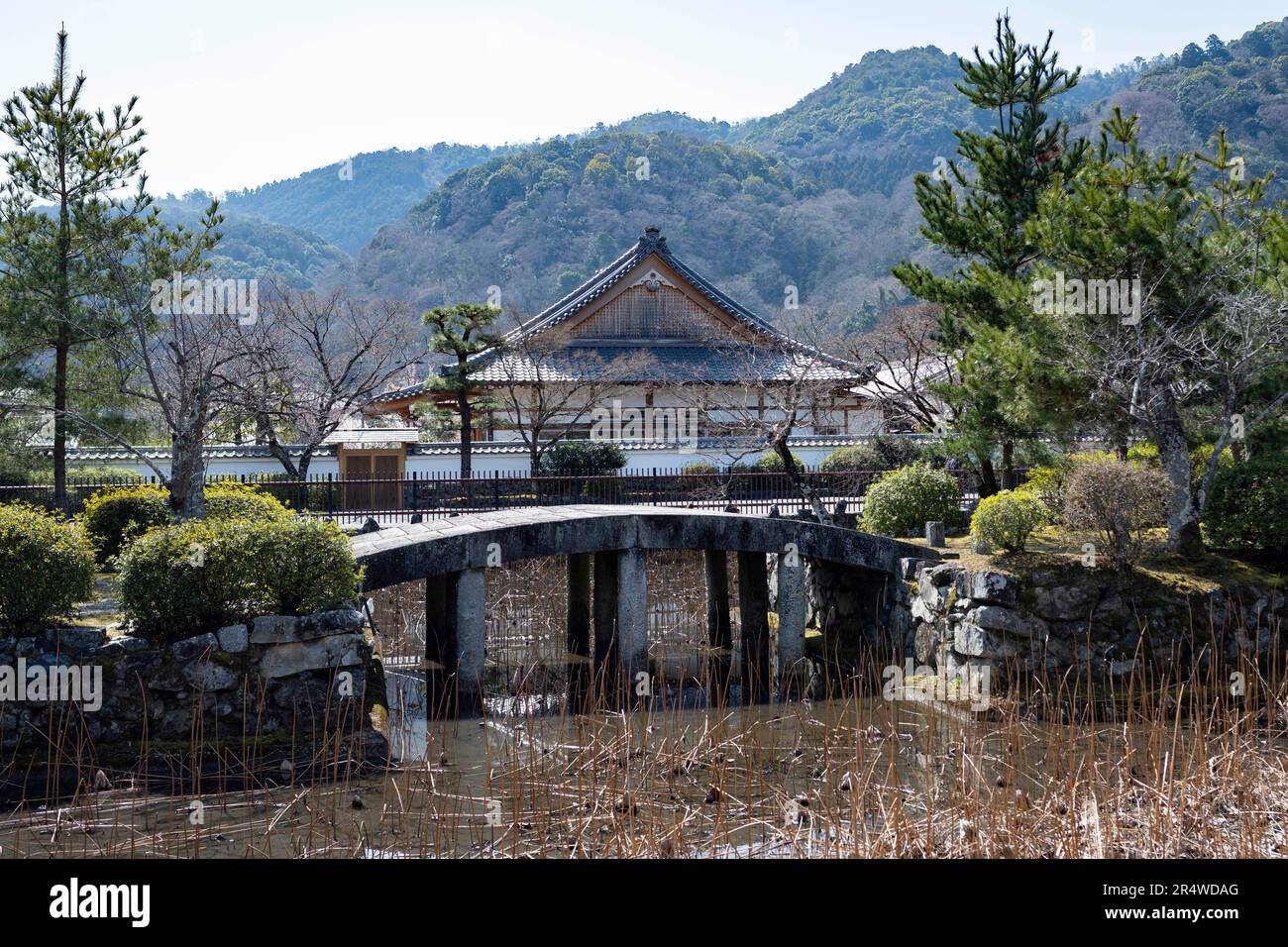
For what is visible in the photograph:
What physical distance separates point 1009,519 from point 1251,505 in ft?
9.87

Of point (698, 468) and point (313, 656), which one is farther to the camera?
point (698, 468)

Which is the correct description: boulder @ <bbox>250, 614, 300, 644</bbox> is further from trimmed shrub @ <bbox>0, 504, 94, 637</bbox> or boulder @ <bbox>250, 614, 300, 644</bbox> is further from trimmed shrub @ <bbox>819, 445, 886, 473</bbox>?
trimmed shrub @ <bbox>819, 445, 886, 473</bbox>

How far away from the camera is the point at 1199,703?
29.0ft

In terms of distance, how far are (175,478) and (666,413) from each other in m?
17.8

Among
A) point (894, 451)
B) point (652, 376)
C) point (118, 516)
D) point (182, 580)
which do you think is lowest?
point (182, 580)

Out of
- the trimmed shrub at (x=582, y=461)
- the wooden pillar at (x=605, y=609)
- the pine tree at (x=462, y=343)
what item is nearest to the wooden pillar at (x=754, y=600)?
the wooden pillar at (x=605, y=609)

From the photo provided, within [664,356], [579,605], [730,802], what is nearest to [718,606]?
[579,605]

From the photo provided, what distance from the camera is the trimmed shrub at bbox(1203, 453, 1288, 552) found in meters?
13.6

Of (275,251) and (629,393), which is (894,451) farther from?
(275,251)

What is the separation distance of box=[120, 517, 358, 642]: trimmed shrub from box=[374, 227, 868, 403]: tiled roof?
16170mm

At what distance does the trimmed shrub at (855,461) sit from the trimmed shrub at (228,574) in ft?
49.8

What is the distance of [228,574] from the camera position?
10.7 metres

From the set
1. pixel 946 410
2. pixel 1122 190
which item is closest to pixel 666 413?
pixel 946 410

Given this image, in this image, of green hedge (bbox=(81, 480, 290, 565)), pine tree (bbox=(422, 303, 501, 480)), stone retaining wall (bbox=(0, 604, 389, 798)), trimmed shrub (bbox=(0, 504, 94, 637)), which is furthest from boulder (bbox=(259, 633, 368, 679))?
pine tree (bbox=(422, 303, 501, 480))
